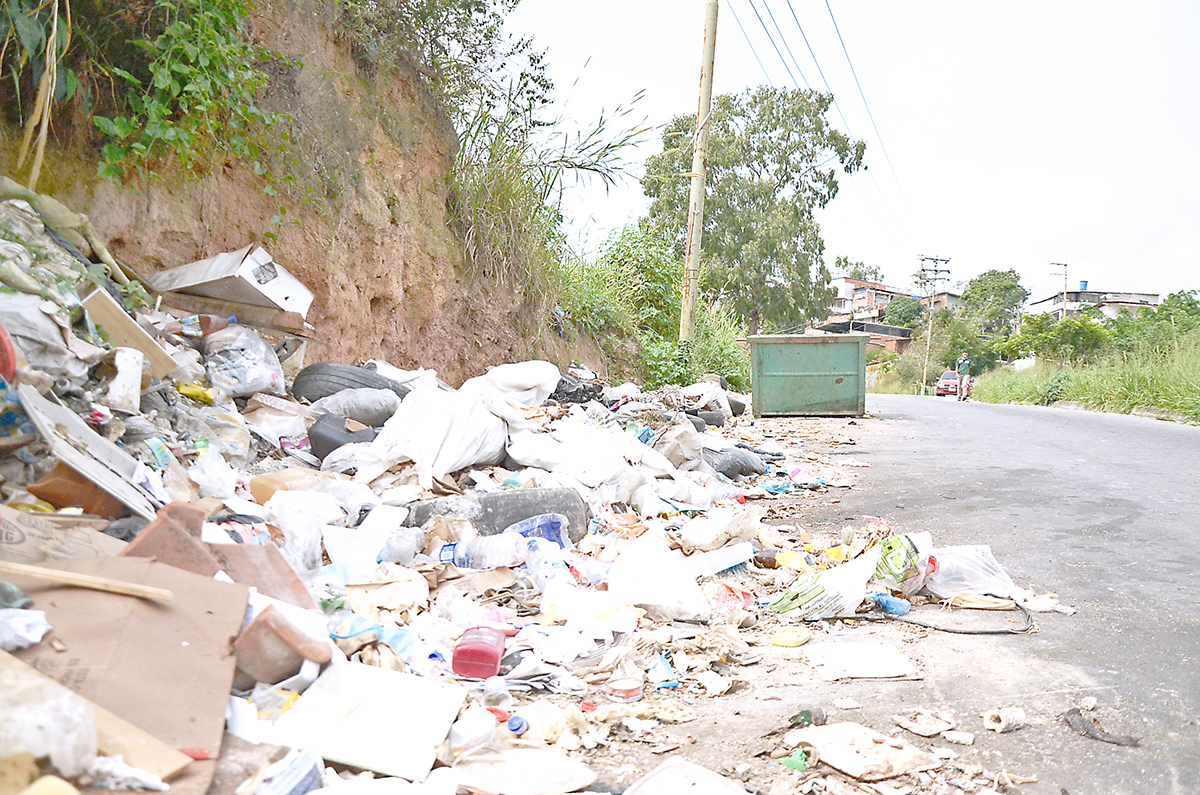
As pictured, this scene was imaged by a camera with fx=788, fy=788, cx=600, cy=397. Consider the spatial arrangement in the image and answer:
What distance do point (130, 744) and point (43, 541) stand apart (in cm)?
85

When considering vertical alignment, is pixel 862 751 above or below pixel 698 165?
below

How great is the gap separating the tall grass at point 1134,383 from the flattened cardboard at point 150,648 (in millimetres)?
13004

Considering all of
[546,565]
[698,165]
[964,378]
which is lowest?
[546,565]

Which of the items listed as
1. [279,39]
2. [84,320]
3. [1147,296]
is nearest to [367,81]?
[279,39]

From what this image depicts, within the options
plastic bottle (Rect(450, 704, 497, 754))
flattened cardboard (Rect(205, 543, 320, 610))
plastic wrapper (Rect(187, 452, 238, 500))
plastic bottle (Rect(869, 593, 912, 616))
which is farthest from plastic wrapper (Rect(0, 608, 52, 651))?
plastic bottle (Rect(869, 593, 912, 616))

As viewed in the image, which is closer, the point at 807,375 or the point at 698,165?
the point at 807,375

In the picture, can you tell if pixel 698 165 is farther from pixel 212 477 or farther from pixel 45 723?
pixel 45 723

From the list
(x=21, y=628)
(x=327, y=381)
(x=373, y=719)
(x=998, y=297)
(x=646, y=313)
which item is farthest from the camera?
(x=998, y=297)

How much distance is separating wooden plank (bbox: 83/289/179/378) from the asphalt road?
11.2 ft

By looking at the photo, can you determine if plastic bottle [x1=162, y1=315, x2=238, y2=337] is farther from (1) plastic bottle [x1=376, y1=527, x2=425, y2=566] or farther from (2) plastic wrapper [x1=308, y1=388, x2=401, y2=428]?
(1) plastic bottle [x1=376, y1=527, x2=425, y2=566]

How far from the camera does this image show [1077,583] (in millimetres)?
3232

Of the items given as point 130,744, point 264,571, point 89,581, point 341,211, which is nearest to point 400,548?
point 264,571

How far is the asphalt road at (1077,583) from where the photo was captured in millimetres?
1879

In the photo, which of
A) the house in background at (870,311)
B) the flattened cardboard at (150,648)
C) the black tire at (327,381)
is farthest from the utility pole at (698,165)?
the house in background at (870,311)
